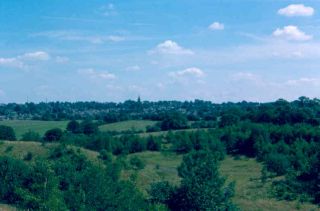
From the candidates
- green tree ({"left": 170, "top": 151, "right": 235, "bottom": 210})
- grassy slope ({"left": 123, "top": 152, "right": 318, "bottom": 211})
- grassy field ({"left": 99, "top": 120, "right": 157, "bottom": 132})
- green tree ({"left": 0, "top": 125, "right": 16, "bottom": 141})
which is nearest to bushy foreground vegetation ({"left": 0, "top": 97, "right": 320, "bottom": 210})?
green tree ({"left": 170, "top": 151, "right": 235, "bottom": 210})

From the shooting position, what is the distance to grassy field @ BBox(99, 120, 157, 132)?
479 feet

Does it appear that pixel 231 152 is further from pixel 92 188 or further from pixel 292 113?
pixel 92 188

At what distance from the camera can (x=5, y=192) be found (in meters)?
45.3

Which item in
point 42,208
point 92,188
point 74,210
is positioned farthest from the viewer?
point 92,188

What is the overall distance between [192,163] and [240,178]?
18.3 meters

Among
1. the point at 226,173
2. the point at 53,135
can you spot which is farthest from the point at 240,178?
the point at 53,135

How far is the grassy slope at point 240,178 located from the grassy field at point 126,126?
156 ft

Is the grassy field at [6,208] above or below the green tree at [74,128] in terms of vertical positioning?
below

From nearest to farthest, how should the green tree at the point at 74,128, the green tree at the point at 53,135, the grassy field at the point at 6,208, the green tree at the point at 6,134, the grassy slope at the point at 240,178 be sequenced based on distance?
the grassy field at the point at 6,208
the grassy slope at the point at 240,178
the green tree at the point at 53,135
the green tree at the point at 6,134
the green tree at the point at 74,128

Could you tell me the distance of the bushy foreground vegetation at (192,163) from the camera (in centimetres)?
3647

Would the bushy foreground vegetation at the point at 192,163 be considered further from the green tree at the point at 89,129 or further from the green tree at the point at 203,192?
the green tree at the point at 89,129

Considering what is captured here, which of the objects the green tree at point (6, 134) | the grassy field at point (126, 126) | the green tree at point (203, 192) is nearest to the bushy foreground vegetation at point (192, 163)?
the green tree at point (203, 192)

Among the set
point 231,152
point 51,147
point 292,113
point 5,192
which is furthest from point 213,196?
point 292,113

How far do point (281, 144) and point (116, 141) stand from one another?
3693cm
